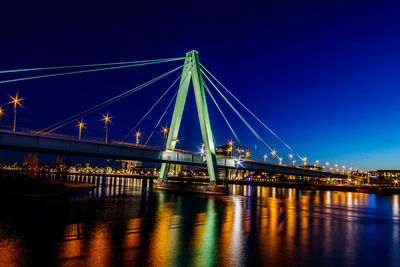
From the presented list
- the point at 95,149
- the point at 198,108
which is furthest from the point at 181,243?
the point at 198,108

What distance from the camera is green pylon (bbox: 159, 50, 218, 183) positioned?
42.1 m

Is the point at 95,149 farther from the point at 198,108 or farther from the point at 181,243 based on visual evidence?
the point at 181,243

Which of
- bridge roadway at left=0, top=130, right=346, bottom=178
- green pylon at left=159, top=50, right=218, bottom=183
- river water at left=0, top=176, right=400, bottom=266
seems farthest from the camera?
green pylon at left=159, top=50, right=218, bottom=183

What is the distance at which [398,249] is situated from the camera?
11.8 m

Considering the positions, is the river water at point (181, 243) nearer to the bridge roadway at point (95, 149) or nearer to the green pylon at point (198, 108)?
the bridge roadway at point (95, 149)

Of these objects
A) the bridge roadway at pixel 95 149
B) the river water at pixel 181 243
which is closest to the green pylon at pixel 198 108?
the bridge roadway at pixel 95 149

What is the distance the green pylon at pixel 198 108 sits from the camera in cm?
4209

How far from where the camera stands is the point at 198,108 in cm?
4262

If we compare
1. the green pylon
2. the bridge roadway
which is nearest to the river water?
the bridge roadway

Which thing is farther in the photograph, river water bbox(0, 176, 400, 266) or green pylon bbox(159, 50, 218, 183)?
green pylon bbox(159, 50, 218, 183)

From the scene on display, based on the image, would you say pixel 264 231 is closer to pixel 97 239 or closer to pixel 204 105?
pixel 97 239

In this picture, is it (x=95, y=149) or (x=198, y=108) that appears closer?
(x=95, y=149)

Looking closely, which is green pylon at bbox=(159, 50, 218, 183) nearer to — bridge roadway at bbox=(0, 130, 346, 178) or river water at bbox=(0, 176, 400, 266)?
bridge roadway at bbox=(0, 130, 346, 178)

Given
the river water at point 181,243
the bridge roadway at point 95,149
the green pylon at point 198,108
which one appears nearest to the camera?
the river water at point 181,243
